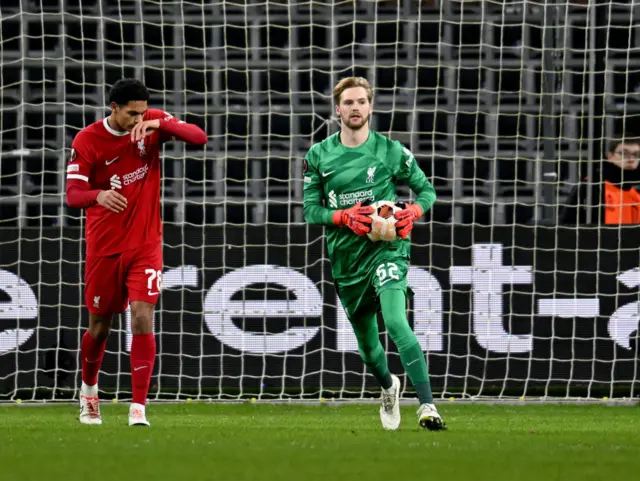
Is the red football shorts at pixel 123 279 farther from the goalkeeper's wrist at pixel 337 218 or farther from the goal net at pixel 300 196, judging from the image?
the goal net at pixel 300 196

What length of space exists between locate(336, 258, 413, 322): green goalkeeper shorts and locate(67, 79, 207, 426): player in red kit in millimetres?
1052

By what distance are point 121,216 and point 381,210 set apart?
4.82 ft

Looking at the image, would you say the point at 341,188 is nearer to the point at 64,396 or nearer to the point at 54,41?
the point at 64,396

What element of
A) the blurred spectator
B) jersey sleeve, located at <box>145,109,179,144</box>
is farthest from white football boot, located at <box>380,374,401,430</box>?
the blurred spectator

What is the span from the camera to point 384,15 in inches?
465

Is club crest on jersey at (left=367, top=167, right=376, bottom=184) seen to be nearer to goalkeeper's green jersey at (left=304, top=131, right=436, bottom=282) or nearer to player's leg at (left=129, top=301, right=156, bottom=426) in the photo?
goalkeeper's green jersey at (left=304, top=131, right=436, bottom=282)

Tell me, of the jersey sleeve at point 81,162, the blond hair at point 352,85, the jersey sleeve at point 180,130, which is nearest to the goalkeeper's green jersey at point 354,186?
the blond hair at point 352,85

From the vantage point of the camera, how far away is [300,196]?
12102mm

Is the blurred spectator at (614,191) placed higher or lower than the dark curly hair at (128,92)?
lower

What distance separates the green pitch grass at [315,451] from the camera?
4570mm

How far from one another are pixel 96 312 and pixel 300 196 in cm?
464

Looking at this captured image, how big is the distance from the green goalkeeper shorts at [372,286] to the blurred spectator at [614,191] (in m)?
3.70

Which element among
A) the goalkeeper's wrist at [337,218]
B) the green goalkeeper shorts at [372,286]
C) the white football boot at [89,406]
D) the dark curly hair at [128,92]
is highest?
the dark curly hair at [128,92]

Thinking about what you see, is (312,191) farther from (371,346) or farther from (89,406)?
(89,406)
